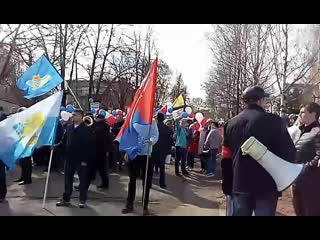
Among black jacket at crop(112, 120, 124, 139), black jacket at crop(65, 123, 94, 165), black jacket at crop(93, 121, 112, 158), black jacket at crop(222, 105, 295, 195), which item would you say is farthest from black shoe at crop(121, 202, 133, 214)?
black jacket at crop(112, 120, 124, 139)

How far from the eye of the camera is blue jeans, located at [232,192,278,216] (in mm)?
3777

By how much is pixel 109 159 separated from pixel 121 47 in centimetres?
1843

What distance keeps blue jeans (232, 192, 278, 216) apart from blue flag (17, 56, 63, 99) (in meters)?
5.10

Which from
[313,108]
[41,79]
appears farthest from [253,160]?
[41,79]

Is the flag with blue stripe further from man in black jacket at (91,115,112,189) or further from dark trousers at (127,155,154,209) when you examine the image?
man in black jacket at (91,115,112,189)

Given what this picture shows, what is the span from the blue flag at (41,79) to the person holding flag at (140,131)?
2.15 m

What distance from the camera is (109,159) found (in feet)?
40.3

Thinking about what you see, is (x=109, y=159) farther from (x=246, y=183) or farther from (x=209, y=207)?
(x=246, y=183)

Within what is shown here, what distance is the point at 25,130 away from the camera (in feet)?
20.7

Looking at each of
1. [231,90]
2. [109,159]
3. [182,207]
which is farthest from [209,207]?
[231,90]

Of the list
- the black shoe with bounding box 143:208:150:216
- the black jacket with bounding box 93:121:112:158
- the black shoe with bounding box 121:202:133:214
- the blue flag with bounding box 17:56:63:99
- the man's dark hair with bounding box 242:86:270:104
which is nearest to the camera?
the man's dark hair with bounding box 242:86:270:104

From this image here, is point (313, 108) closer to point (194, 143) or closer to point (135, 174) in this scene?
point (135, 174)

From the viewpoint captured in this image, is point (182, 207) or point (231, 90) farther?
point (231, 90)

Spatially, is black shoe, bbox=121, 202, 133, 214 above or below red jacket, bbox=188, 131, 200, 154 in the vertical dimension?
below
